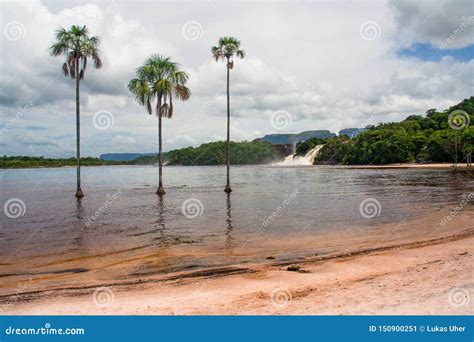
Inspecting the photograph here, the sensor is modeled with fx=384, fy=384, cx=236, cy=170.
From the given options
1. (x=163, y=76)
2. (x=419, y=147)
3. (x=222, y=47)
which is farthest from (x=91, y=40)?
(x=419, y=147)

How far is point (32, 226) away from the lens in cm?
2339

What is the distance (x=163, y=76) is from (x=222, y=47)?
6.76 metres

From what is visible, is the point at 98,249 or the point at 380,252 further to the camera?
the point at 98,249

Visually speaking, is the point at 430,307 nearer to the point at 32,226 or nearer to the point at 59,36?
the point at 32,226
